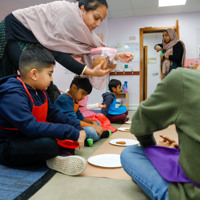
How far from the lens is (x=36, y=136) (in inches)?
40.4

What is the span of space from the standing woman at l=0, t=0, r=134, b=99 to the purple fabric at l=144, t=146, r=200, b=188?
0.66 metres

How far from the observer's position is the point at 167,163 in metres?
0.67

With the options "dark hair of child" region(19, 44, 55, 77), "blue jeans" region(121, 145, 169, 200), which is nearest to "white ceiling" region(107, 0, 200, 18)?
"dark hair of child" region(19, 44, 55, 77)

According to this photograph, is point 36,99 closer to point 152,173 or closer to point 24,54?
point 24,54

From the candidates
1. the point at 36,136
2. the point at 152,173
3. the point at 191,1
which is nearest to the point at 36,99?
the point at 36,136

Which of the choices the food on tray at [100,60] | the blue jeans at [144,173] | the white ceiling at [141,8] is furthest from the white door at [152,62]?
the blue jeans at [144,173]

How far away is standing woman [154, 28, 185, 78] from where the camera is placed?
345 centimetres

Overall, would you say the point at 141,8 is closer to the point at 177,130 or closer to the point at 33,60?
the point at 33,60

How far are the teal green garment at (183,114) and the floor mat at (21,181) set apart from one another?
556 mm

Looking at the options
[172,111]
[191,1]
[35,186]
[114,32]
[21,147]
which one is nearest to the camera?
[172,111]

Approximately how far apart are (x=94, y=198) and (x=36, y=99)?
60 centimetres

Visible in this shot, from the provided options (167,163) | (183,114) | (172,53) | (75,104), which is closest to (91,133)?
(75,104)

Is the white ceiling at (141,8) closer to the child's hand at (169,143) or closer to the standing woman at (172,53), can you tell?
the standing woman at (172,53)

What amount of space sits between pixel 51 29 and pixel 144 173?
94 centimetres
